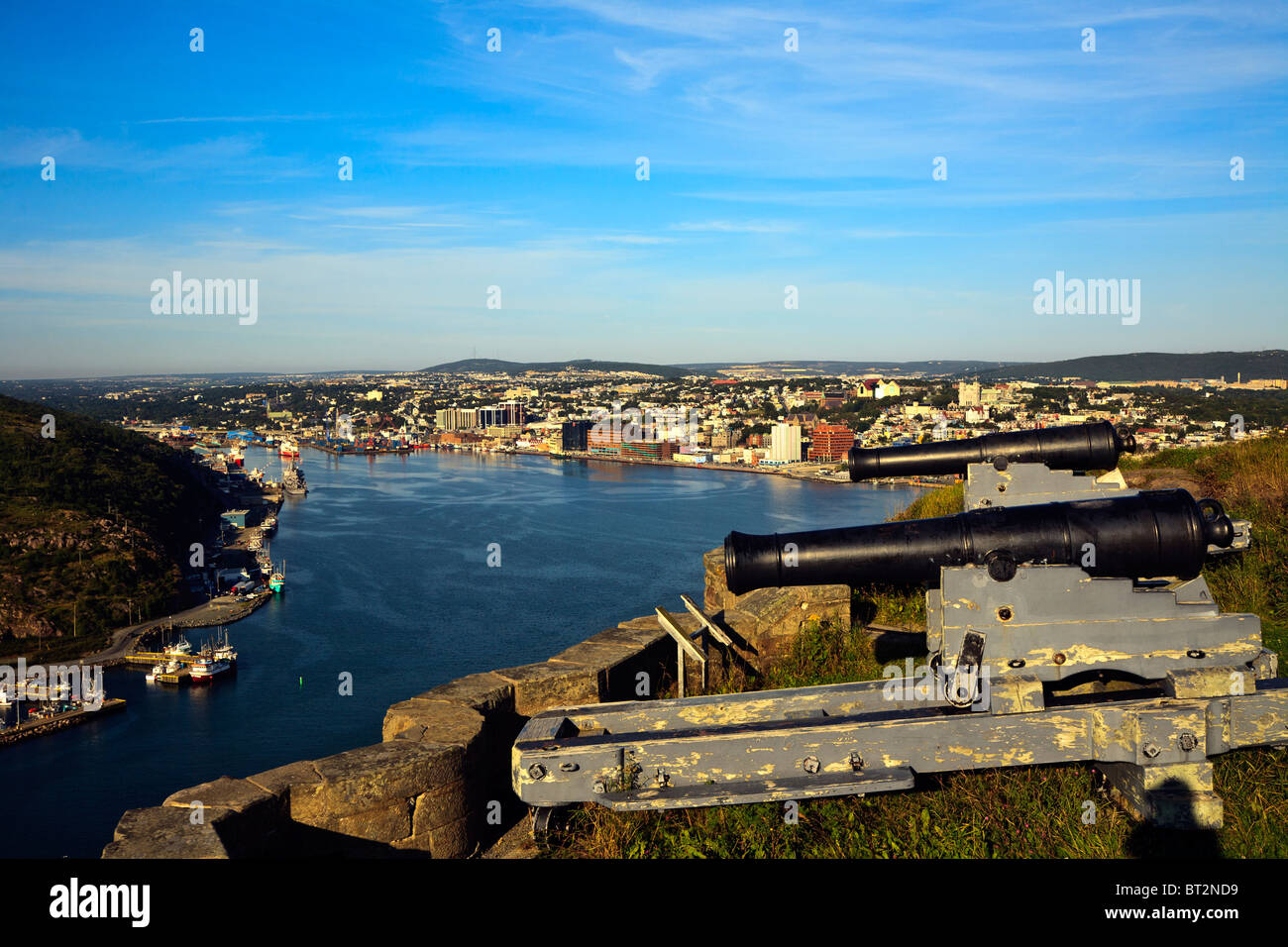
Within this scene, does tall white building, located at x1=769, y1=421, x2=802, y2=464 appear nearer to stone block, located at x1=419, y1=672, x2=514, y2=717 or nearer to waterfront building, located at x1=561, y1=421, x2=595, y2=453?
waterfront building, located at x1=561, y1=421, x2=595, y2=453

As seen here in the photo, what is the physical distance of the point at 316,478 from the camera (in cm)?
8731

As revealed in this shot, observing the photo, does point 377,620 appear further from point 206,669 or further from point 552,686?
point 552,686

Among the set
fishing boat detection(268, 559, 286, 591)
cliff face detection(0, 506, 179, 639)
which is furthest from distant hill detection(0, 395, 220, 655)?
fishing boat detection(268, 559, 286, 591)

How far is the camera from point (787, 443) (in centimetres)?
8481

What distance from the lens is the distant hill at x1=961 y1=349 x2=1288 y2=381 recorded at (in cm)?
7281

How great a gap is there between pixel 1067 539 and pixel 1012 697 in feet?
1.48

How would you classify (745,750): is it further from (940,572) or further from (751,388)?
(751,388)

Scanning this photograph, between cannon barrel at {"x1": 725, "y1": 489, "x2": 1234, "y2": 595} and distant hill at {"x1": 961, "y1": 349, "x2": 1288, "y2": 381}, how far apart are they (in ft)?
235

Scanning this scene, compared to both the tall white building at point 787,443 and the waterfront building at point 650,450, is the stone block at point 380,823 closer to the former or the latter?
the tall white building at point 787,443

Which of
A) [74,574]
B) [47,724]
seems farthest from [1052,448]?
[74,574]

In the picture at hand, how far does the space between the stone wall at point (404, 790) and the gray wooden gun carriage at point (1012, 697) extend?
0.50 metres

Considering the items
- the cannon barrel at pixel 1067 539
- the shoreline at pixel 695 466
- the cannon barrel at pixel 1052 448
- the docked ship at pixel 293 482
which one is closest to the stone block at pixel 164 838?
the cannon barrel at pixel 1067 539

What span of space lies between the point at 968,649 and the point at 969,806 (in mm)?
457
